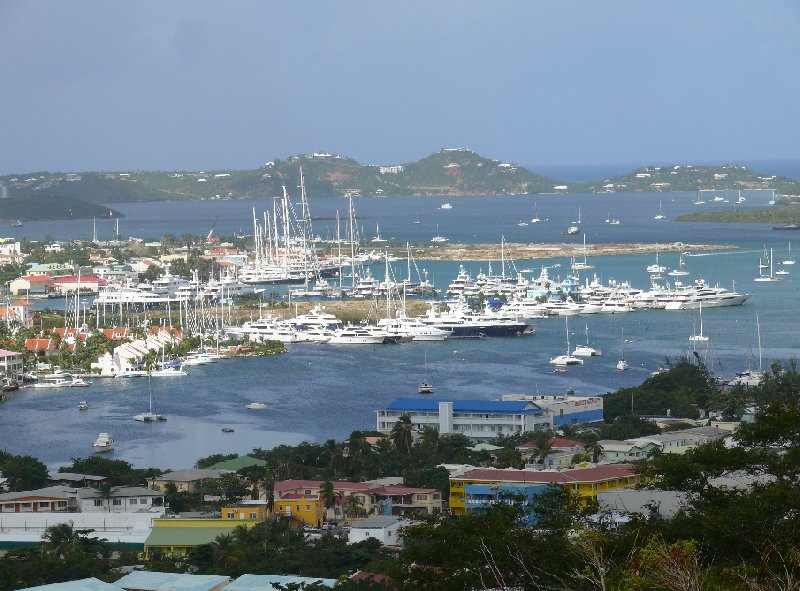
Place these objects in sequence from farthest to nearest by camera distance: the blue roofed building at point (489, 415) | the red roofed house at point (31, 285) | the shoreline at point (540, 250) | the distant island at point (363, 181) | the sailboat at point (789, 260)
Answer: the distant island at point (363, 181) → the shoreline at point (540, 250) → the sailboat at point (789, 260) → the red roofed house at point (31, 285) → the blue roofed building at point (489, 415)

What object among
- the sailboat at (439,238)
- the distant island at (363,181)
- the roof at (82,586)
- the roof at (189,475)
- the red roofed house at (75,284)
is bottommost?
the roof at (189,475)

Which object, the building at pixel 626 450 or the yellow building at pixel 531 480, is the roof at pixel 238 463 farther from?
the building at pixel 626 450

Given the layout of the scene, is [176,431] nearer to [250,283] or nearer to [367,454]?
[367,454]

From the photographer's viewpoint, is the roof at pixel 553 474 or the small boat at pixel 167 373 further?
the small boat at pixel 167 373

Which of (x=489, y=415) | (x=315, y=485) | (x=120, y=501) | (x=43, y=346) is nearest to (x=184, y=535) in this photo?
(x=120, y=501)

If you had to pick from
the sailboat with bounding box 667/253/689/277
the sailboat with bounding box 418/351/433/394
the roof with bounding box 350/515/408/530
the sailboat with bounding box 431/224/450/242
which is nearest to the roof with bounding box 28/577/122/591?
the roof with bounding box 350/515/408/530

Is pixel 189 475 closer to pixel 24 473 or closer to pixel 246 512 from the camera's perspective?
pixel 24 473

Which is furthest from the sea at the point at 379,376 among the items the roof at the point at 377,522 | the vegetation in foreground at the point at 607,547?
the vegetation in foreground at the point at 607,547

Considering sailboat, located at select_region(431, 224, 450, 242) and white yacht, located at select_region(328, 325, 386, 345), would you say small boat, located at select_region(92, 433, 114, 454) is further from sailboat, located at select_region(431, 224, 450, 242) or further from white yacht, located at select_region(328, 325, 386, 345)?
sailboat, located at select_region(431, 224, 450, 242)
